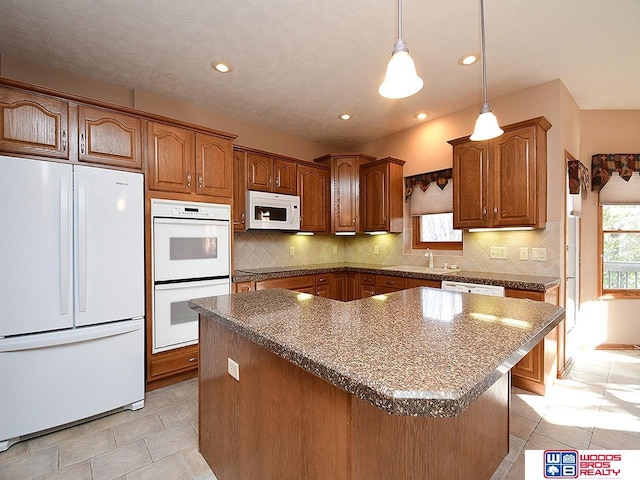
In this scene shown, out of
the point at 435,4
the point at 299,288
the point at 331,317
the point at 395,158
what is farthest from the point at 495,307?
the point at 395,158

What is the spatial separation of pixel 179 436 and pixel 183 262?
4.16ft

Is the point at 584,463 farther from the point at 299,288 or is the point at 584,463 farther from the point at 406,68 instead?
the point at 299,288

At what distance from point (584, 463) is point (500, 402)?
0.54m

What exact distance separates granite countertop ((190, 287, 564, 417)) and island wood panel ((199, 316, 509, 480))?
0.42 feet

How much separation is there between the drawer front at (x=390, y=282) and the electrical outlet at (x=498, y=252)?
3.07 ft

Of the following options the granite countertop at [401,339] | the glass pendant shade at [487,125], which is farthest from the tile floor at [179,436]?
the glass pendant shade at [487,125]

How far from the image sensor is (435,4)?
6.06 feet

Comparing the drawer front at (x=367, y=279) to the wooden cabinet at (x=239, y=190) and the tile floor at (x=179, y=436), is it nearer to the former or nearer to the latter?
the wooden cabinet at (x=239, y=190)

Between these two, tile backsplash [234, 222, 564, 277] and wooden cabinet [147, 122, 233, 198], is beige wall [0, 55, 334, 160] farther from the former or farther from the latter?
tile backsplash [234, 222, 564, 277]

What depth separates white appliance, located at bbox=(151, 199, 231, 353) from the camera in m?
2.47

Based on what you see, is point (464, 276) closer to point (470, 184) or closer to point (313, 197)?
point (470, 184)

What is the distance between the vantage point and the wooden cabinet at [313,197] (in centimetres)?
388

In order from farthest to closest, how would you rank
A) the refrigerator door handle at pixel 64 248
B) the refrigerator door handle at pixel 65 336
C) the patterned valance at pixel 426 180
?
the patterned valance at pixel 426 180, the refrigerator door handle at pixel 64 248, the refrigerator door handle at pixel 65 336

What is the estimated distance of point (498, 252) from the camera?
10.1 ft
